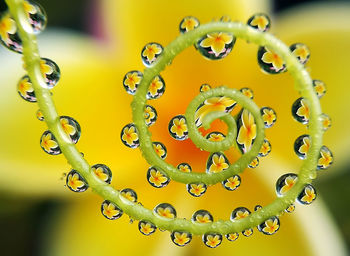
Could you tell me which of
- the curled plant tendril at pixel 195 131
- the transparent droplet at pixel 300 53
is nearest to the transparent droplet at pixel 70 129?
the curled plant tendril at pixel 195 131

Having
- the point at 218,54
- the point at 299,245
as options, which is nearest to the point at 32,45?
the point at 218,54

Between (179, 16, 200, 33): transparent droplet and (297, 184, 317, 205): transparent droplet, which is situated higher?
(179, 16, 200, 33): transparent droplet

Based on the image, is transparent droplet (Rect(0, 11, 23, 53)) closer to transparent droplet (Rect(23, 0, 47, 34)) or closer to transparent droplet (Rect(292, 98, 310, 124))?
transparent droplet (Rect(23, 0, 47, 34))

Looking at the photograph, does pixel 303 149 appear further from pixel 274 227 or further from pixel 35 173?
pixel 35 173

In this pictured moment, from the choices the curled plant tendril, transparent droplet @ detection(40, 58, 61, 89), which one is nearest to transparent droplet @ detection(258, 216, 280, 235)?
the curled plant tendril

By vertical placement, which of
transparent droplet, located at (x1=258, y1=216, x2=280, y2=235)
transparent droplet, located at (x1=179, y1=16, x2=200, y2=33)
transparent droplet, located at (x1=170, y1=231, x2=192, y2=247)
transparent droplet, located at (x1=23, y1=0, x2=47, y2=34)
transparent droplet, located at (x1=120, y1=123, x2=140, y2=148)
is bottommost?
transparent droplet, located at (x1=170, y1=231, x2=192, y2=247)
